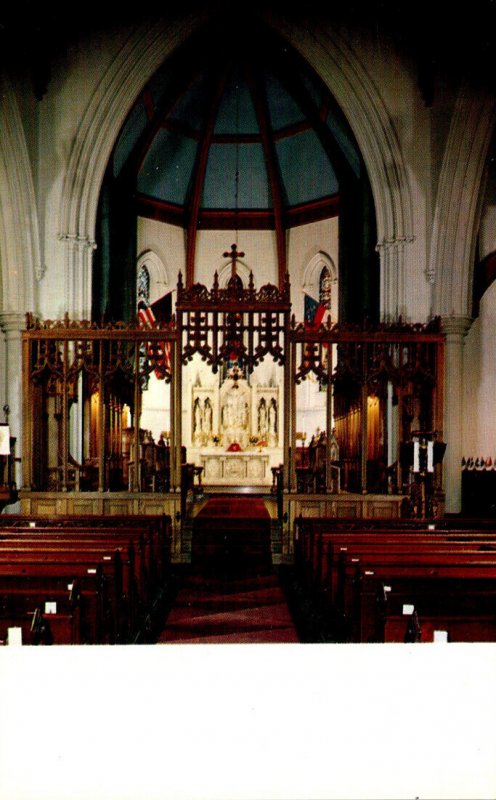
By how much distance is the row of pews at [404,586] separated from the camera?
4527mm

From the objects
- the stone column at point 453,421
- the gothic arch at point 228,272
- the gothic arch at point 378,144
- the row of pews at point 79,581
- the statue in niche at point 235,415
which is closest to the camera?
the row of pews at point 79,581

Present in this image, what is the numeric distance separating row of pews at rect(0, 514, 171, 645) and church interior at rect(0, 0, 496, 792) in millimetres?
75

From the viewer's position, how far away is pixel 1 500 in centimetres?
1105

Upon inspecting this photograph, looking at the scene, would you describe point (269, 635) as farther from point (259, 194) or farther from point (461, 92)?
point (259, 194)

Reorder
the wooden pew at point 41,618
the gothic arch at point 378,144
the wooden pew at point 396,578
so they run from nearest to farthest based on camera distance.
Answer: the wooden pew at point 41,618
the wooden pew at point 396,578
the gothic arch at point 378,144

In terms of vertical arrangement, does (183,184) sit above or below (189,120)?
below

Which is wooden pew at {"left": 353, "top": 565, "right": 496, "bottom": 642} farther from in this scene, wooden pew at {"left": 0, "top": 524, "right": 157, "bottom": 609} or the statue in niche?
the statue in niche

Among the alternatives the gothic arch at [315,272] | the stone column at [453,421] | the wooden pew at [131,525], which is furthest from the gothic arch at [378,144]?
the gothic arch at [315,272]

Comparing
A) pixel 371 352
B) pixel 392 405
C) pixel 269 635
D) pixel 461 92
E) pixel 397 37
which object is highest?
pixel 397 37

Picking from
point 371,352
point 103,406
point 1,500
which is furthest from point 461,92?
point 1,500

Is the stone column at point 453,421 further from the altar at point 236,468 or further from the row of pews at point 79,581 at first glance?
the altar at point 236,468

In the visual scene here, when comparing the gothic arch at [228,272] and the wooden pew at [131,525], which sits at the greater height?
the gothic arch at [228,272]

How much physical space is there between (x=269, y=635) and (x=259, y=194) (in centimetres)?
1906

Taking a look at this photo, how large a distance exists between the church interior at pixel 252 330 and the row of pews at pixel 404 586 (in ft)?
0.25
